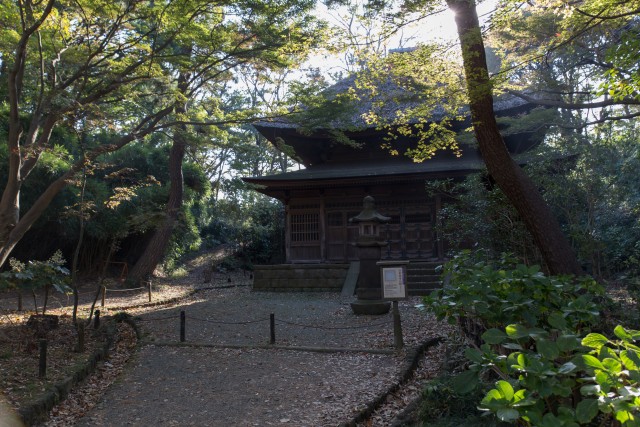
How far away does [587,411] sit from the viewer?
6.67 feet

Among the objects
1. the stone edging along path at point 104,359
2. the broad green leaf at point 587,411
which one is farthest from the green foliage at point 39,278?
the broad green leaf at point 587,411

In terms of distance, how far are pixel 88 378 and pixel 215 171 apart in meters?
30.6

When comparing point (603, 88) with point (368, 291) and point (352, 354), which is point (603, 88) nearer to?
point (352, 354)

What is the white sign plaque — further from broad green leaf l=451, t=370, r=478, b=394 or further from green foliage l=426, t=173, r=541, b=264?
broad green leaf l=451, t=370, r=478, b=394

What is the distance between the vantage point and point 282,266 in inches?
642

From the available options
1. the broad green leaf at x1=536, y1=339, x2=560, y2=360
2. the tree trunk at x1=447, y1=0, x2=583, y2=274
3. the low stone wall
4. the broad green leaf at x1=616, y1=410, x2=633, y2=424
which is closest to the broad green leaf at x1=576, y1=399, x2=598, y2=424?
the broad green leaf at x1=616, y1=410, x2=633, y2=424

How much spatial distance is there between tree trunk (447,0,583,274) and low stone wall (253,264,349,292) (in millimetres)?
8971

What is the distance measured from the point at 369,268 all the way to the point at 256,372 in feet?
15.7

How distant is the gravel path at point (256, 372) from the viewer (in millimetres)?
5656

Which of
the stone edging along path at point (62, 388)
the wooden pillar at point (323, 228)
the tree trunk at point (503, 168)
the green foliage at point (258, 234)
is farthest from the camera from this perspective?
the green foliage at point (258, 234)

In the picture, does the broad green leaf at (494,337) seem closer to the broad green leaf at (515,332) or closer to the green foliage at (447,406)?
the broad green leaf at (515,332)

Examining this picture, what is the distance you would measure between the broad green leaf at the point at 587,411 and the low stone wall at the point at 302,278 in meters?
13.6

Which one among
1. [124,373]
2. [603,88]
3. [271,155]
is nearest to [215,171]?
[271,155]

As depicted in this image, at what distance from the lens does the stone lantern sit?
36.1 feet
